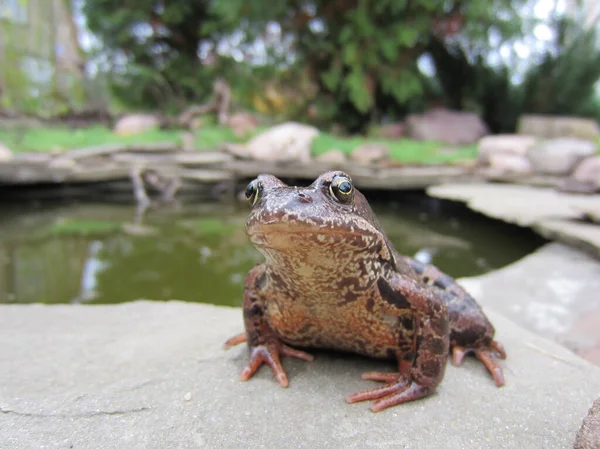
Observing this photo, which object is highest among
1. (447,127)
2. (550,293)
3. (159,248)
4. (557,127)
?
(557,127)

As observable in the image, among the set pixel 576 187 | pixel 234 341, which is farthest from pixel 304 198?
pixel 576 187

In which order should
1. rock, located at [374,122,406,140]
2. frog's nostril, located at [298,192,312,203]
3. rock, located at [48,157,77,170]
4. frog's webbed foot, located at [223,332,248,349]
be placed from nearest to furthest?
frog's nostril, located at [298,192,312,203], frog's webbed foot, located at [223,332,248,349], rock, located at [48,157,77,170], rock, located at [374,122,406,140]

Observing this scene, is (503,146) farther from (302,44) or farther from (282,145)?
(302,44)

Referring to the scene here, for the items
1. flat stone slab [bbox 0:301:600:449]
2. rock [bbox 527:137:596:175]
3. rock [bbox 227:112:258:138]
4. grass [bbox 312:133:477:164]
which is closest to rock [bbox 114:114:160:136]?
rock [bbox 227:112:258:138]

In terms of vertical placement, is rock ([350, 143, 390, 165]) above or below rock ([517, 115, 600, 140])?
below

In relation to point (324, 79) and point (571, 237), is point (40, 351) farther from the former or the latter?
point (324, 79)

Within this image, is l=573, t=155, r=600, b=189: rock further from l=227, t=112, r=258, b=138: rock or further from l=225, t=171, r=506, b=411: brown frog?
l=227, t=112, r=258, b=138: rock

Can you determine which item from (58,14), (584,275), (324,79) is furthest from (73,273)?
(58,14)
